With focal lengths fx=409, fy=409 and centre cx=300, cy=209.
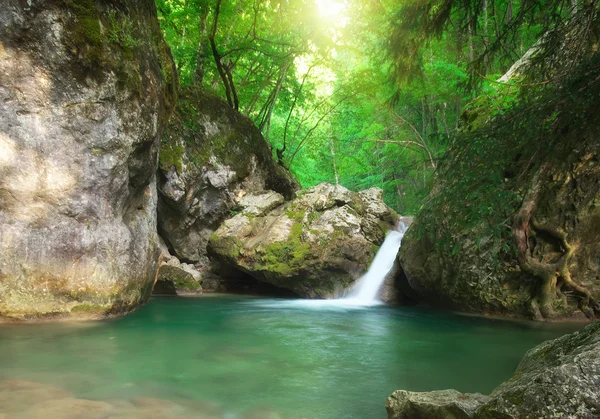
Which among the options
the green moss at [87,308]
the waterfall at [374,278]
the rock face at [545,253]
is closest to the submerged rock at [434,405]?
the rock face at [545,253]

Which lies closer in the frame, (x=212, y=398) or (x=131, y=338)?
(x=212, y=398)

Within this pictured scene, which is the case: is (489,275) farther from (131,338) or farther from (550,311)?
(131,338)

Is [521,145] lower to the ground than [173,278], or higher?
higher

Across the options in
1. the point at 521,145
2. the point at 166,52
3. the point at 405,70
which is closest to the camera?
the point at 521,145

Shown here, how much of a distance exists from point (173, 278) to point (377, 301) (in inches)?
241

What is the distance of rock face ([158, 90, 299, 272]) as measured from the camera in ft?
42.2

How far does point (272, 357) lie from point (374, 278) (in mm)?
6836

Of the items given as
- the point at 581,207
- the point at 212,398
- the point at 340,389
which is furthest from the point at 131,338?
the point at 581,207

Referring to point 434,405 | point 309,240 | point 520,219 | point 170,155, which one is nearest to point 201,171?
point 170,155

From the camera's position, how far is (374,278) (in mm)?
11953

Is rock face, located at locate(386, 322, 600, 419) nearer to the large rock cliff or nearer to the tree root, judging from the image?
the large rock cliff

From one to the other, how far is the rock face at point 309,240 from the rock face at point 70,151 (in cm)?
444

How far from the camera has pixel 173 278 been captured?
12.4 m

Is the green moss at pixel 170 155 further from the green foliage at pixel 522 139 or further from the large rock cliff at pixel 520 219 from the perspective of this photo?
the green foliage at pixel 522 139
